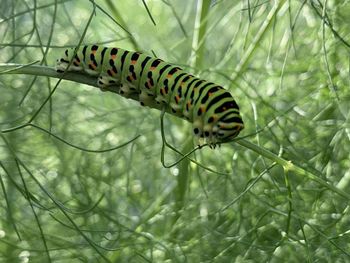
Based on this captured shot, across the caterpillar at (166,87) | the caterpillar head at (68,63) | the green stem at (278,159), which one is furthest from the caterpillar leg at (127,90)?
the green stem at (278,159)

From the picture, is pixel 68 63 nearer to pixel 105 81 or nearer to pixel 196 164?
pixel 105 81

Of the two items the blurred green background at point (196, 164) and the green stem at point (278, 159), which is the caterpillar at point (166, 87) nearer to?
the green stem at point (278, 159)

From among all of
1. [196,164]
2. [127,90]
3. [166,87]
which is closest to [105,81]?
Answer: [127,90]

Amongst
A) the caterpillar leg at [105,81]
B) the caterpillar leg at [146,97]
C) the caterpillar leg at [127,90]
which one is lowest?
the caterpillar leg at [146,97]

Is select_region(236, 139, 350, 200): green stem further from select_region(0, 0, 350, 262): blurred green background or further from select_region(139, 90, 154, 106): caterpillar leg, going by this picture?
select_region(0, 0, 350, 262): blurred green background

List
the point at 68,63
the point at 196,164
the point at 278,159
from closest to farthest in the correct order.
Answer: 1. the point at 278,159
2. the point at 68,63
3. the point at 196,164

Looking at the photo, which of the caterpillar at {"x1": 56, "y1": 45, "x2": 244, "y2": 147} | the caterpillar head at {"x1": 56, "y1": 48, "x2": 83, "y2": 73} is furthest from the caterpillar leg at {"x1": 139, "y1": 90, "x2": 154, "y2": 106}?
the caterpillar head at {"x1": 56, "y1": 48, "x2": 83, "y2": 73}

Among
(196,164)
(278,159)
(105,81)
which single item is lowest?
(278,159)
